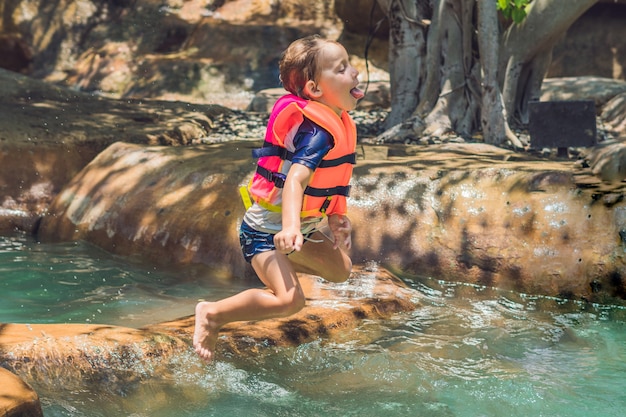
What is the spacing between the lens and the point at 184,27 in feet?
Answer: 55.7

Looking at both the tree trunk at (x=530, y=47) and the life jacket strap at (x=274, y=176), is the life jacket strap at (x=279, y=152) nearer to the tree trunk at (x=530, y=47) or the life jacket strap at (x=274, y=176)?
the life jacket strap at (x=274, y=176)

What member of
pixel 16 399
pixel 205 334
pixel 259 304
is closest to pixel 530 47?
pixel 259 304

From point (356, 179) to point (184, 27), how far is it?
1002cm

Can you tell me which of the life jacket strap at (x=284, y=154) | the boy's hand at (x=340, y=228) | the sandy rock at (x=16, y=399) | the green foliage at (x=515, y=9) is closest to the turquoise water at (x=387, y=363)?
the sandy rock at (x=16, y=399)

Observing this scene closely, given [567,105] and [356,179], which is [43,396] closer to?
[356,179]

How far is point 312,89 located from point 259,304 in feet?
3.58

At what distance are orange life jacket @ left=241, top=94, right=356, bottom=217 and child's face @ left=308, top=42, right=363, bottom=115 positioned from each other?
67mm

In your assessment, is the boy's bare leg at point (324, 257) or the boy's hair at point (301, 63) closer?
the boy's hair at point (301, 63)

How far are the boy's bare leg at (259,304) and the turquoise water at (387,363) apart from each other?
0.61ft

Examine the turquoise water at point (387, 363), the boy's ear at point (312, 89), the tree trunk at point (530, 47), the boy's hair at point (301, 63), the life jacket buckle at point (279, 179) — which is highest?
the tree trunk at point (530, 47)

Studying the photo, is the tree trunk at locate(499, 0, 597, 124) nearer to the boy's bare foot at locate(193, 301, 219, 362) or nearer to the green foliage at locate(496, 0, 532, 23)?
the green foliage at locate(496, 0, 532, 23)

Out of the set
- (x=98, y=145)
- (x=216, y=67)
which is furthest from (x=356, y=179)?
(x=216, y=67)

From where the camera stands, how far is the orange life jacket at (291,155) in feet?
15.0

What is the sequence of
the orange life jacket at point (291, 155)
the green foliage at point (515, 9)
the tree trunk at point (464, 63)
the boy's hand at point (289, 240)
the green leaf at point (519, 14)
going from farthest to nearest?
the green leaf at point (519, 14) < the tree trunk at point (464, 63) < the green foliage at point (515, 9) < the orange life jacket at point (291, 155) < the boy's hand at point (289, 240)
